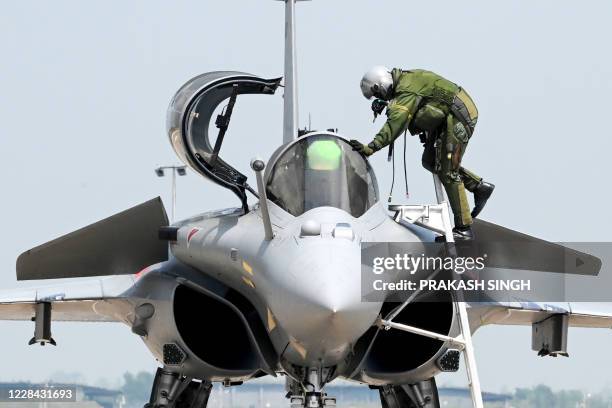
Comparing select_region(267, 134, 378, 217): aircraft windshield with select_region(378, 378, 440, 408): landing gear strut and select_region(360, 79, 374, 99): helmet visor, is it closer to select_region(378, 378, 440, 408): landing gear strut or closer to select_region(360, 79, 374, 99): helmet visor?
select_region(360, 79, 374, 99): helmet visor

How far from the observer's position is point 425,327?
43.2ft

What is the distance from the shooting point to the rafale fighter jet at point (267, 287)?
11.0 meters

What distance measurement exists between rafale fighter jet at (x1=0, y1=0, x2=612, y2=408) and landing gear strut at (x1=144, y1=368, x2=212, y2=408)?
15mm

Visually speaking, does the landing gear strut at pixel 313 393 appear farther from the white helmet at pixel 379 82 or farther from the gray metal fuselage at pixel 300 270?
the white helmet at pixel 379 82

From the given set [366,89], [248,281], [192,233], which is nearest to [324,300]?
[248,281]

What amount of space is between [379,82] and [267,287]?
Result: 2310 millimetres

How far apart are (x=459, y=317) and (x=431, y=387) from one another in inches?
122

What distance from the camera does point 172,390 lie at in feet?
46.5

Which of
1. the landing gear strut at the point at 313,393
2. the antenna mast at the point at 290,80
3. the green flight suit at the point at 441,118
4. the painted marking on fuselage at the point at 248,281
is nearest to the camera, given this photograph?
the landing gear strut at the point at 313,393

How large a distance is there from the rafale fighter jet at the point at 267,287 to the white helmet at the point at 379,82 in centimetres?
67

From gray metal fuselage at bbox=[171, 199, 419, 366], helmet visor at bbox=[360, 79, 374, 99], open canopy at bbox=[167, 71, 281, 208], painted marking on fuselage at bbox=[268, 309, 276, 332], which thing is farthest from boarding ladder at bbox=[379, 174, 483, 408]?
open canopy at bbox=[167, 71, 281, 208]

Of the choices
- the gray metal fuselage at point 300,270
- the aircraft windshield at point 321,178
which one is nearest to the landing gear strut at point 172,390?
the gray metal fuselage at point 300,270

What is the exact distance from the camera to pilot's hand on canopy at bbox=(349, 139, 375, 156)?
12.1 m

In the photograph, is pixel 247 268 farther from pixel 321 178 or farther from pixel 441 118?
pixel 441 118
